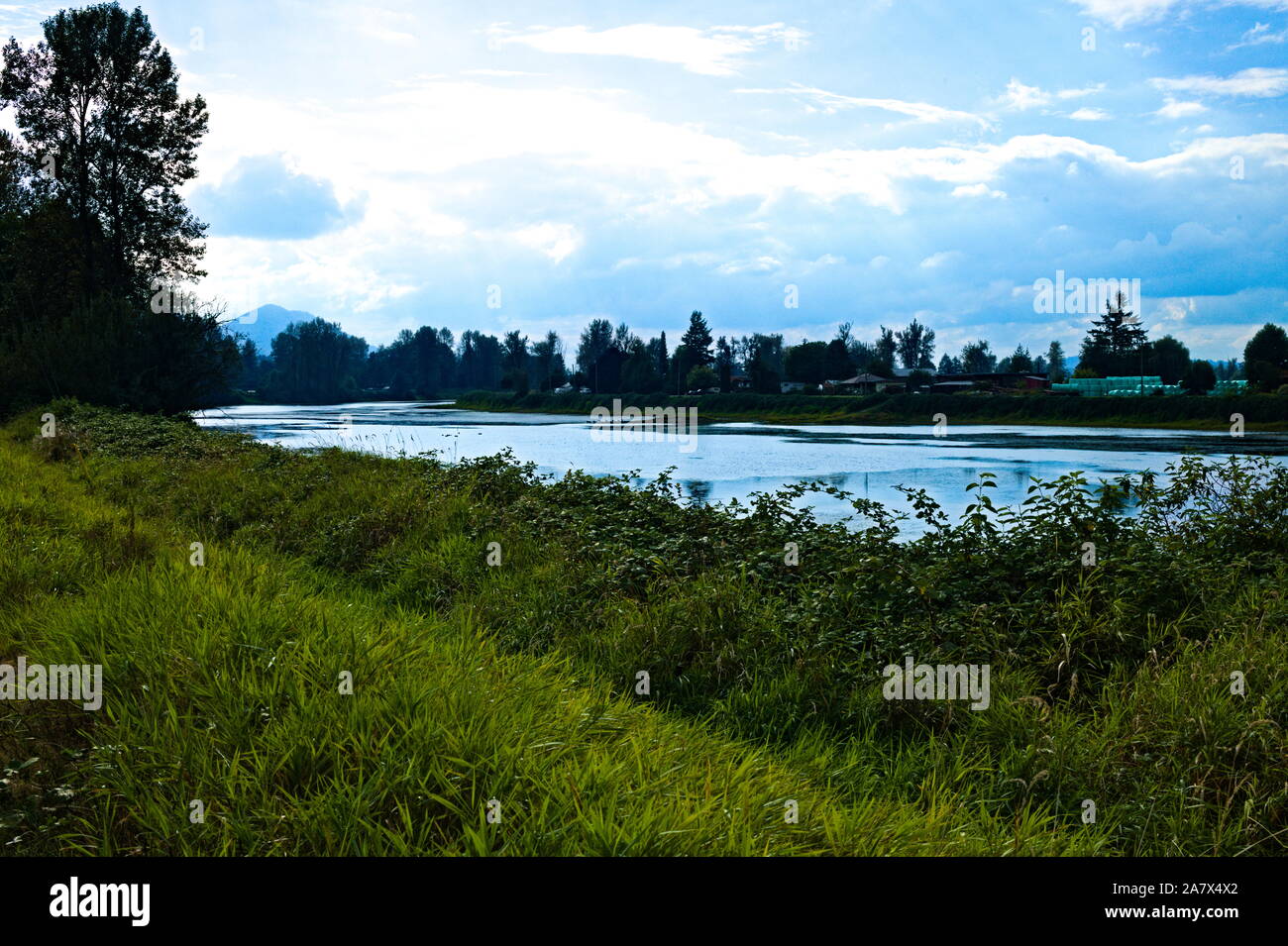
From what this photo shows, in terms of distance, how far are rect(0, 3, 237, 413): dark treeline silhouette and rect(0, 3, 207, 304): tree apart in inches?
1.5

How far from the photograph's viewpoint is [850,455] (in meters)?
32.0

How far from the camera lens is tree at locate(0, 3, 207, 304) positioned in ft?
104

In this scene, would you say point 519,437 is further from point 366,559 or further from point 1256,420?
point 1256,420

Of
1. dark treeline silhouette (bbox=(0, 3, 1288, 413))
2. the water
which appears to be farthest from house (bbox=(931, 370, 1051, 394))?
dark treeline silhouette (bbox=(0, 3, 1288, 413))

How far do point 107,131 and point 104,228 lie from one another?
139 inches

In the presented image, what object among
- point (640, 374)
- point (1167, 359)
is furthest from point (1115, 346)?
point (640, 374)

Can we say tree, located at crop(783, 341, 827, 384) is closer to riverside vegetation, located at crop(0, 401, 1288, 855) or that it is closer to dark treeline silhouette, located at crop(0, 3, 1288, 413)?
dark treeline silhouette, located at crop(0, 3, 1288, 413)

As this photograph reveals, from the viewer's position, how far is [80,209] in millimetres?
32656

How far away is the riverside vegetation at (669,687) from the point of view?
330cm

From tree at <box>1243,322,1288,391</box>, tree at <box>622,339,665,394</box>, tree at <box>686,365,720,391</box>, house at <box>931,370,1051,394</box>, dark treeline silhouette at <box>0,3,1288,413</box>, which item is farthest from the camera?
tree at <box>622,339,665,394</box>

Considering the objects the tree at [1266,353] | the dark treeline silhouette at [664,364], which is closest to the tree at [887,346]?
the dark treeline silhouette at [664,364]

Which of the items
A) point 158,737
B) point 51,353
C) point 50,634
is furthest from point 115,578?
point 51,353

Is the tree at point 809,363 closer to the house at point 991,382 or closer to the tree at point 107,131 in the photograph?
the house at point 991,382

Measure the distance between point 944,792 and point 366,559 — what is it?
6.80 metres
